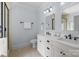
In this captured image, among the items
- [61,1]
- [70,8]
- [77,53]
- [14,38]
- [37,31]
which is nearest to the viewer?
[77,53]

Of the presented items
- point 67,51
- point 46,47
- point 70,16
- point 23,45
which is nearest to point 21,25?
point 23,45

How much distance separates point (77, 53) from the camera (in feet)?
5.49

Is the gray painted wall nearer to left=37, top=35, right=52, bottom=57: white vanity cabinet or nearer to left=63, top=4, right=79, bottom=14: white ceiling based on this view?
left=37, top=35, right=52, bottom=57: white vanity cabinet

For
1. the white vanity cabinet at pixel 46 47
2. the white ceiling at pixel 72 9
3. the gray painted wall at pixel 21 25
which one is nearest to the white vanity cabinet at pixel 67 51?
the white vanity cabinet at pixel 46 47

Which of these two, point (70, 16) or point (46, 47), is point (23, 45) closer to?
point (46, 47)

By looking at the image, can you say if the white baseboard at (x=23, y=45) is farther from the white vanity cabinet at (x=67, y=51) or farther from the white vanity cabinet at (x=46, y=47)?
the white vanity cabinet at (x=67, y=51)

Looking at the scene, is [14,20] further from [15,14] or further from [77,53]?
[77,53]

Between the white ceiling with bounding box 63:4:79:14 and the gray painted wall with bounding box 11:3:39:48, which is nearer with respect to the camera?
the white ceiling with bounding box 63:4:79:14

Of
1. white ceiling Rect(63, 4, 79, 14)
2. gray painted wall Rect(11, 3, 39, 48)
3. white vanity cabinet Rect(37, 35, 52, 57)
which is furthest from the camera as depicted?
gray painted wall Rect(11, 3, 39, 48)

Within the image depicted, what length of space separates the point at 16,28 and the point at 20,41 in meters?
0.67

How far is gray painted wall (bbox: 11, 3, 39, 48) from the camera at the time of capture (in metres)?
5.46

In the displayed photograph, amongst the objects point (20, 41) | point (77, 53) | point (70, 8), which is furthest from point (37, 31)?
point (77, 53)

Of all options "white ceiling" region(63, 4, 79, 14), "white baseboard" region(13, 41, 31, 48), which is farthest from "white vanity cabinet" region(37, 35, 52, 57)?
"white baseboard" region(13, 41, 31, 48)

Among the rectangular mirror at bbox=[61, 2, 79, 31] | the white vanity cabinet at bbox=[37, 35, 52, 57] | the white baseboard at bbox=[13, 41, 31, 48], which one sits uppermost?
the rectangular mirror at bbox=[61, 2, 79, 31]
